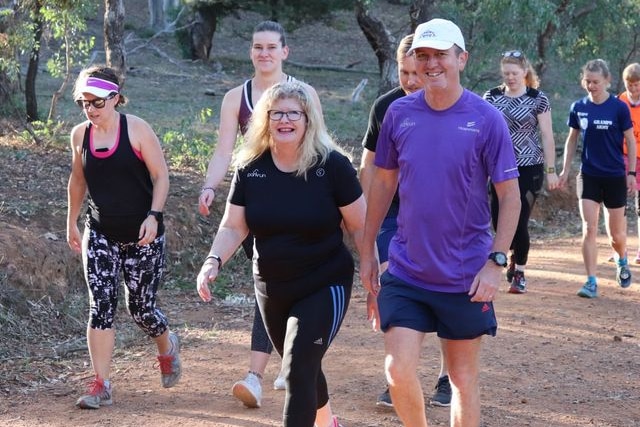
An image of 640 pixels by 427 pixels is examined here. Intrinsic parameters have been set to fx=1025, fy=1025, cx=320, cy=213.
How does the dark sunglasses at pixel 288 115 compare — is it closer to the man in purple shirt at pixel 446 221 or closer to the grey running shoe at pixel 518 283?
the man in purple shirt at pixel 446 221

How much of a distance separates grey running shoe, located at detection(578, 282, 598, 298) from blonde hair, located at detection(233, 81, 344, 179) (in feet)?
16.5

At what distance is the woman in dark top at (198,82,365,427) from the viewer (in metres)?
4.78

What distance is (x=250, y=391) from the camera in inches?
234

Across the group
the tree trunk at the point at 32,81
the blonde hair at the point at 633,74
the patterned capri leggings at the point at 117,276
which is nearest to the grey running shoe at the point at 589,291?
the blonde hair at the point at 633,74

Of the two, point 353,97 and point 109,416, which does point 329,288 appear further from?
point 353,97

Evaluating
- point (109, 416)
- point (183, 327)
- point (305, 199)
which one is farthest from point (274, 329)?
point (183, 327)

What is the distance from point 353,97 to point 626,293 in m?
13.8

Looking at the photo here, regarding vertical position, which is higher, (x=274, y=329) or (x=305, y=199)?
(x=305, y=199)

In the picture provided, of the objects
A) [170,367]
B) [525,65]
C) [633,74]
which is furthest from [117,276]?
[633,74]

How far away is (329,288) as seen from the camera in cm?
484

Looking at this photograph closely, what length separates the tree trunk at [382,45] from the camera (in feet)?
53.9

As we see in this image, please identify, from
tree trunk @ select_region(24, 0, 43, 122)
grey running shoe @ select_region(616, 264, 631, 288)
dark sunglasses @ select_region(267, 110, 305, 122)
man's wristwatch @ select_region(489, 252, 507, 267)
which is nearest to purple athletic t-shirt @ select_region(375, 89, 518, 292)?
man's wristwatch @ select_region(489, 252, 507, 267)

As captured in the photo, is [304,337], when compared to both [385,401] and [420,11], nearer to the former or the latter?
[385,401]

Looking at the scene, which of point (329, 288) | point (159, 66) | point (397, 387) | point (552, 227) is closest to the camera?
point (397, 387)
